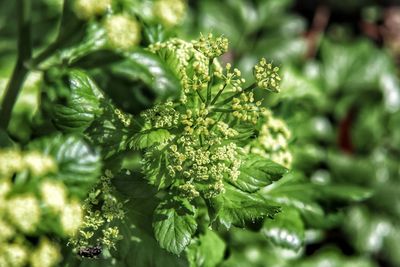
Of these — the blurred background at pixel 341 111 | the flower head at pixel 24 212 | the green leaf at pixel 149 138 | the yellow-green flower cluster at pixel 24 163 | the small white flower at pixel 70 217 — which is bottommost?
the flower head at pixel 24 212

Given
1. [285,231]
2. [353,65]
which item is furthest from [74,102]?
[353,65]

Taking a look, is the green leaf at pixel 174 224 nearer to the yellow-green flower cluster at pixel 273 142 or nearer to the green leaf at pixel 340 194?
the yellow-green flower cluster at pixel 273 142

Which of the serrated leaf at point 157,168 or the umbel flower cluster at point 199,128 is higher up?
the umbel flower cluster at point 199,128

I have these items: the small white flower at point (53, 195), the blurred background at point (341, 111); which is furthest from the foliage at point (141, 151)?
the blurred background at point (341, 111)

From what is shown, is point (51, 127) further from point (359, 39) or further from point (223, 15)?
point (359, 39)

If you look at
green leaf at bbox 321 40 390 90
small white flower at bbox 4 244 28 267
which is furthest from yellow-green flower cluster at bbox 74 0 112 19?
green leaf at bbox 321 40 390 90

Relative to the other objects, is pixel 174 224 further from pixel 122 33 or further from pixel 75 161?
pixel 122 33

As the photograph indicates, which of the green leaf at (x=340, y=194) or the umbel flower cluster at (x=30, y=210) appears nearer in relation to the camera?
the umbel flower cluster at (x=30, y=210)
